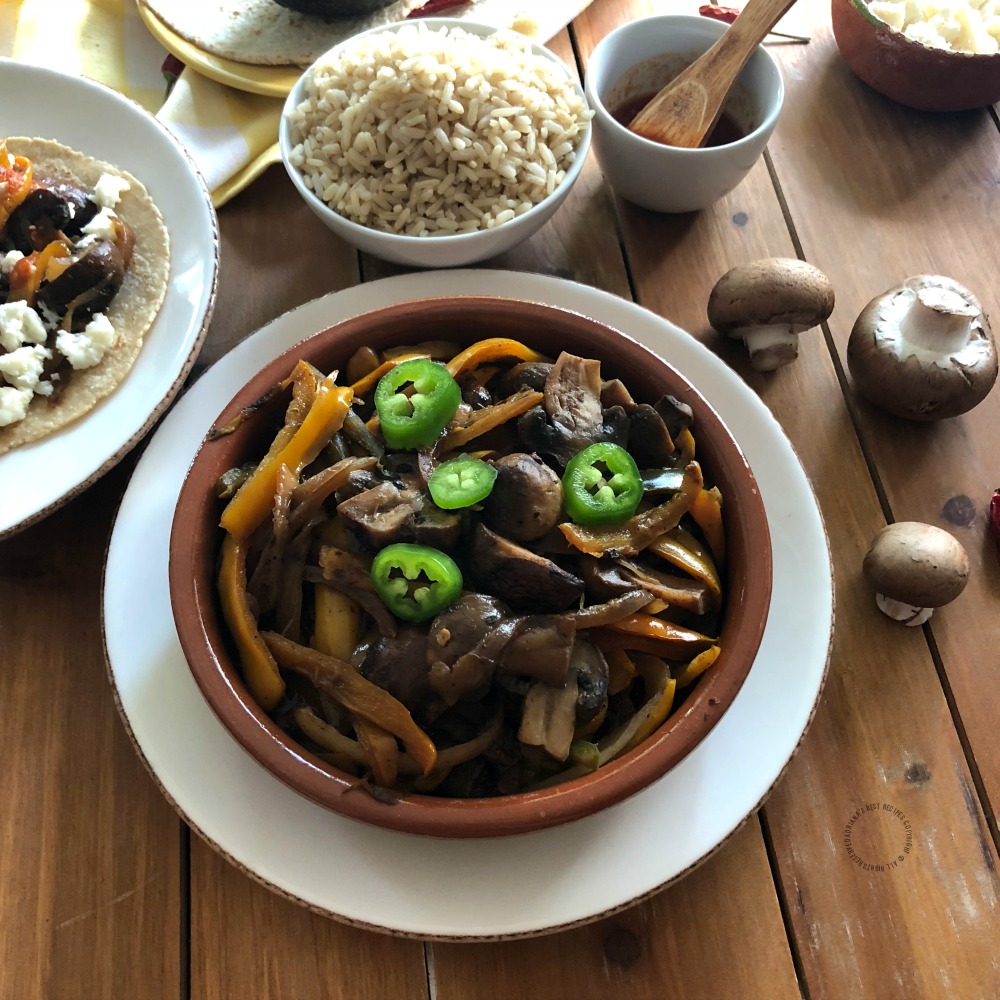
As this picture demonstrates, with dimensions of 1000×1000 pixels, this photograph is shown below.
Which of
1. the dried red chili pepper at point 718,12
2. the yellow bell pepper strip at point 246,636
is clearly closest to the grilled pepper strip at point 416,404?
the yellow bell pepper strip at point 246,636

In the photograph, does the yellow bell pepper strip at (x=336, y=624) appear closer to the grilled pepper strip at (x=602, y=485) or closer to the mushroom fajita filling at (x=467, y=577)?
the mushroom fajita filling at (x=467, y=577)

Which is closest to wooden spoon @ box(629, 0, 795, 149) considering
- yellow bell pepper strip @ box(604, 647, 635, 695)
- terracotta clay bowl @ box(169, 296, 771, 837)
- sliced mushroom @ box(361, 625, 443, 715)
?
terracotta clay bowl @ box(169, 296, 771, 837)

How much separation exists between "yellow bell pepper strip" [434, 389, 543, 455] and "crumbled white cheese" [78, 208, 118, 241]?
3.26ft

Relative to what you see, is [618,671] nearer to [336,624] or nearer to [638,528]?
[638,528]

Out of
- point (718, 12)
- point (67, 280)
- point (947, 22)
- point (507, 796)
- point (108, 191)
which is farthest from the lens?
point (718, 12)

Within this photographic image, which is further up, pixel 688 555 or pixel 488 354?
pixel 488 354

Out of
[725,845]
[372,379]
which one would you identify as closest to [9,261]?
[372,379]

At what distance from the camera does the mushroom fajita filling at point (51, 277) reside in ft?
5.74

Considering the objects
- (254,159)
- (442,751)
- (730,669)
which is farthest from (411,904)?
(254,159)

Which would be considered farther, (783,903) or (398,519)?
(783,903)

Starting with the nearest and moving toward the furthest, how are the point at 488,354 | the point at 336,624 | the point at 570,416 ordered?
1. the point at 336,624
2. the point at 570,416
3. the point at 488,354

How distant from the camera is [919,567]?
5.37ft

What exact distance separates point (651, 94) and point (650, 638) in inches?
62.1

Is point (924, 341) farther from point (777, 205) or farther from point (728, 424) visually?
point (777, 205)
